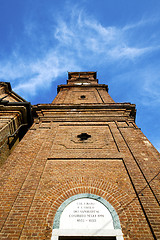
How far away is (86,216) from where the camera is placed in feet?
12.8

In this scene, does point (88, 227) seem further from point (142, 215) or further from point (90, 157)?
point (90, 157)

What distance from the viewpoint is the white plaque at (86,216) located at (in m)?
3.71

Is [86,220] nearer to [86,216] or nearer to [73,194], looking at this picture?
[86,216]

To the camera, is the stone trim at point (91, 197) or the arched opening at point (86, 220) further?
the stone trim at point (91, 197)

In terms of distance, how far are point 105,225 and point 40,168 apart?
2.68 m

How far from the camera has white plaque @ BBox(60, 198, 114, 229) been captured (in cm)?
371

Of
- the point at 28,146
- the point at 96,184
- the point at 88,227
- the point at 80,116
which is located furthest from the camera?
the point at 80,116

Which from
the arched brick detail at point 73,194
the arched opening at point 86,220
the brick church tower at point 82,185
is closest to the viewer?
the arched opening at point 86,220

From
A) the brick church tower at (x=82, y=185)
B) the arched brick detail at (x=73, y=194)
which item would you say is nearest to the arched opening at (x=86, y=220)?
the brick church tower at (x=82, y=185)

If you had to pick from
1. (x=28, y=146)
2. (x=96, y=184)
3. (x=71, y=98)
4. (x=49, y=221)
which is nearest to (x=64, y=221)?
(x=49, y=221)

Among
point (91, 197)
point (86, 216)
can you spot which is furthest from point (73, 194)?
A: point (86, 216)

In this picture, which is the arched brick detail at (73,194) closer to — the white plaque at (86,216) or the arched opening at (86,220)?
the arched opening at (86,220)

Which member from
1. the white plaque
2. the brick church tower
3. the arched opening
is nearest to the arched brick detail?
the brick church tower

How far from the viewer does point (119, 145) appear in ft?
21.2
